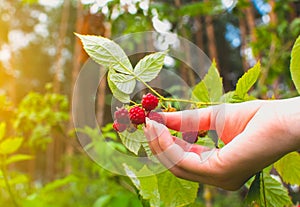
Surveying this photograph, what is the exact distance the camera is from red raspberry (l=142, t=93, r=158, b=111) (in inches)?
13.9

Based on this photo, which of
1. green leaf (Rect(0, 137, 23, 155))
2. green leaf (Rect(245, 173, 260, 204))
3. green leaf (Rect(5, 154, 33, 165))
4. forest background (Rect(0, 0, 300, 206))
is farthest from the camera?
forest background (Rect(0, 0, 300, 206))

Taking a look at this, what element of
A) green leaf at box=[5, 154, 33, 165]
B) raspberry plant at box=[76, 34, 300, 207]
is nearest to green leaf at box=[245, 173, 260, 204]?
raspberry plant at box=[76, 34, 300, 207]

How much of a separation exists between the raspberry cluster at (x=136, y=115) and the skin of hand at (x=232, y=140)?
1cm

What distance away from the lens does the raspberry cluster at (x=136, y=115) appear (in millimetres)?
347

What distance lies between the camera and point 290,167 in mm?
484

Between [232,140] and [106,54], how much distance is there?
0.12 m

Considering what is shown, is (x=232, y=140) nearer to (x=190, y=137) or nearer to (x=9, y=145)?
(x=190, y=137)

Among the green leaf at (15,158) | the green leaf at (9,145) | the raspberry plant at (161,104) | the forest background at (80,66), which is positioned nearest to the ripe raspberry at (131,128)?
the raspberry plant at (161,104)

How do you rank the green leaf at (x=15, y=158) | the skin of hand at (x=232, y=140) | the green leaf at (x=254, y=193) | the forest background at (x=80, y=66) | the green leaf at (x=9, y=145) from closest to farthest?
the skin of hand at (x=232, y=140) < the green leaf at (x=254, y=193) < the green leaf at (x=9, y=145) < the green leaf at (x=15, y=158) < the forest background at (x=80, y=66)

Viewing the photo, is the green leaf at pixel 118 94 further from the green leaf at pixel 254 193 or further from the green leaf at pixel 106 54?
the green leaf at pixel 254 193

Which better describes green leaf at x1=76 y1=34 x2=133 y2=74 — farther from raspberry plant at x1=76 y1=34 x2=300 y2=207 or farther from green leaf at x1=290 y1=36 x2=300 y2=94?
green leaf at x1=290 y1=36 x2=300 y2=94

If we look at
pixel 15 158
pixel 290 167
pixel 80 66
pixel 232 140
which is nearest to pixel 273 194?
pixel 290 167

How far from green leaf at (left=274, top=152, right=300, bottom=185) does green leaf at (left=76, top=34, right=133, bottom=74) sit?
22cm

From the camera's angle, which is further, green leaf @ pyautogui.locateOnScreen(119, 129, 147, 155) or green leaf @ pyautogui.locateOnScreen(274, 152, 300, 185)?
green leaf @ pyautogui.locateOnScreen(274, 152, 300, 185)
